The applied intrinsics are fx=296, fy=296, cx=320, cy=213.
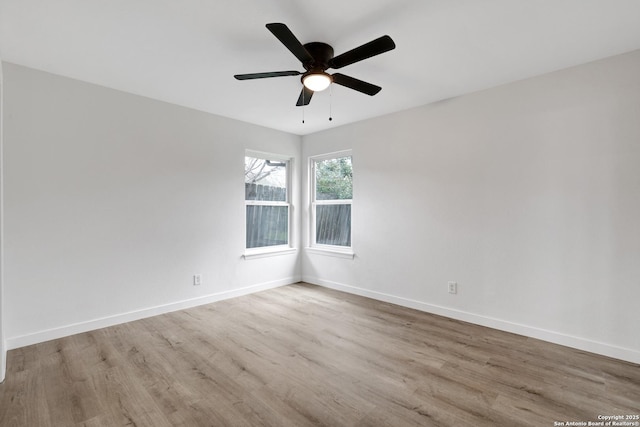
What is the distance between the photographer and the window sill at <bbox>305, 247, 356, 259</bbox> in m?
4.37

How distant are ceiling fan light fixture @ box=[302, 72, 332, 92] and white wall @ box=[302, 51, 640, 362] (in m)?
1.80

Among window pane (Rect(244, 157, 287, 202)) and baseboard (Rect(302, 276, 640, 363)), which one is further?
window pane (Rect(244, 157, 287, 202))

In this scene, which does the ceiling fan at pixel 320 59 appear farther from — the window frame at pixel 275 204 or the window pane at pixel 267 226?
the window pane at pixel 267 226

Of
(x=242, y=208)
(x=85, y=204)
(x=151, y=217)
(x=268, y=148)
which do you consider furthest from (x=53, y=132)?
(x=268, y=148)

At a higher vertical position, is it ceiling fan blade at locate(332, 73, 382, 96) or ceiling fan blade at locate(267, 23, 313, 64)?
ceiling fan blade at locate(267, 23, 313, 64)

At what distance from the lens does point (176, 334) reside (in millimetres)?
2896

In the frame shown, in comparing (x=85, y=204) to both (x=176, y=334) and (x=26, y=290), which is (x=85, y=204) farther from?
(x=176, y=334)

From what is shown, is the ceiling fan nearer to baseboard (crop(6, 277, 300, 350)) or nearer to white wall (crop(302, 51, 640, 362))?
white wall (crop(302, 51, 640, 362))

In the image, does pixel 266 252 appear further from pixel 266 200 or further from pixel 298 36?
pixel 298 36

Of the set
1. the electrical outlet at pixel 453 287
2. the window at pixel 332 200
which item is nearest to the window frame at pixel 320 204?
the window at pixel 332 200

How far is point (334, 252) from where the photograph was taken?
454 cm

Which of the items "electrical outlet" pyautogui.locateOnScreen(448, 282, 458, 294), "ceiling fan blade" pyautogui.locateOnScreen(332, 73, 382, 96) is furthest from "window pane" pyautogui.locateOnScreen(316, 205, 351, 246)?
"ceiling fan blade" pyautogui.locateOnScreen(332, 73, 382, 96)

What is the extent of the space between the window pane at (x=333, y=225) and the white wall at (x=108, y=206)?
1.35 metres

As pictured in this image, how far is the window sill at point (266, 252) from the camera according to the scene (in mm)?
4312
